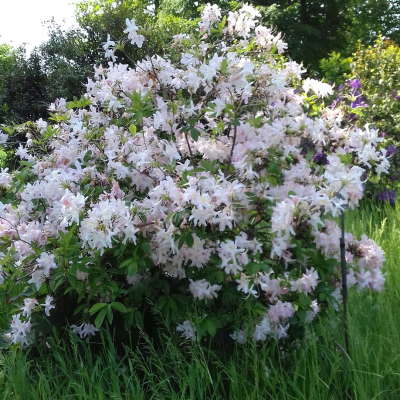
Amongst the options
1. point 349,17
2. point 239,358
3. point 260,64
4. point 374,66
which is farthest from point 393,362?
point 349,17

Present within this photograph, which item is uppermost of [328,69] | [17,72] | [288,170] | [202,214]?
[328,69]

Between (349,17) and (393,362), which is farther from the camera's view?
(349,17)

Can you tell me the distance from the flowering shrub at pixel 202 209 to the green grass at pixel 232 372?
0.12 m

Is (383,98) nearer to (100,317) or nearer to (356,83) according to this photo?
(356,83)

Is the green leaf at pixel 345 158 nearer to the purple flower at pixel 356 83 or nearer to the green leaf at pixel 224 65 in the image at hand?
the green leaf at pixel 224 65

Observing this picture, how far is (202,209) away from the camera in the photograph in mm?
1726

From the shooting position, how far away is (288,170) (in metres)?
2.14

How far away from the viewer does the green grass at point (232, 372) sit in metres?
1.90

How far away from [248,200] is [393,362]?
95cm

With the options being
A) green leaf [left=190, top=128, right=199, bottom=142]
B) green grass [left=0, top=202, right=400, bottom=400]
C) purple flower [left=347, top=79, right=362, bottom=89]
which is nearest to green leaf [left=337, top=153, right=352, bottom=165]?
green leaf [left=190, top=128, right=199, bottom=142]

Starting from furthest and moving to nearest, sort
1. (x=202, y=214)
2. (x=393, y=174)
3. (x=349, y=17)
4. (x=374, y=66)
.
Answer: (x=349, y=17), (x=374, y=66), (x=393, y=174), (x=202, y=214)

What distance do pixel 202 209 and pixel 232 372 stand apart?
0.69 meters

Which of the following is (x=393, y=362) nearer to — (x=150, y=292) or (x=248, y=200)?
(x=248, y=200)

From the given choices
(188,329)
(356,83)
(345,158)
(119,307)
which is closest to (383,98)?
(356,83)
